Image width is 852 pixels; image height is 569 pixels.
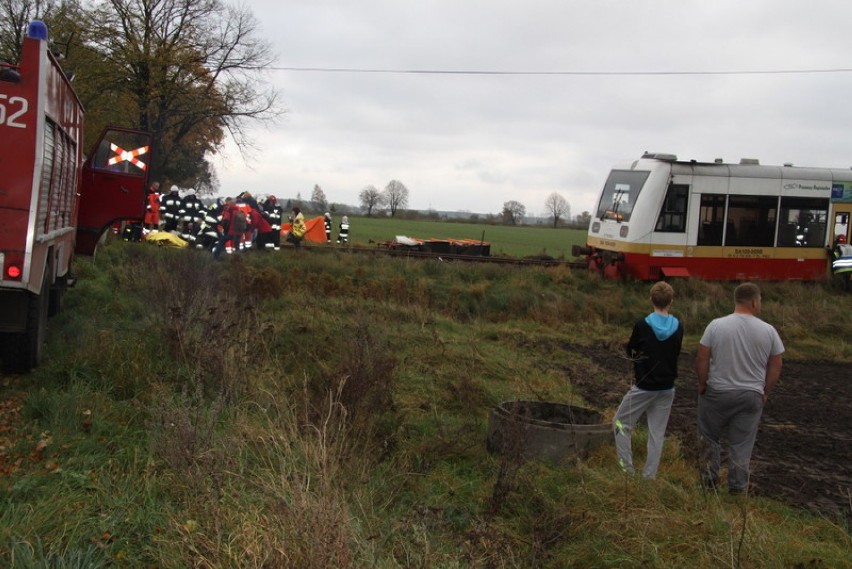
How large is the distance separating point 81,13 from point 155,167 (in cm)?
696

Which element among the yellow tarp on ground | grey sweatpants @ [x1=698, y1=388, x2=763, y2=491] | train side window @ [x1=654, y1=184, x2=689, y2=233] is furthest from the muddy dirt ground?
the yellow tarp on ground

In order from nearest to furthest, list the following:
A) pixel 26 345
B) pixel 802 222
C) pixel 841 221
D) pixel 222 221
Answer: pixel 26 345, pixel 222 221, pixel 802 222, pixel 841 221

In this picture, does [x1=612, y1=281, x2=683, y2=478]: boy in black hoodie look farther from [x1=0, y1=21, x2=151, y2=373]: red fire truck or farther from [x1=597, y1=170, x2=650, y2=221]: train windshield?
[x1=597, y1=170, x2=650, y2=221]: train windshield

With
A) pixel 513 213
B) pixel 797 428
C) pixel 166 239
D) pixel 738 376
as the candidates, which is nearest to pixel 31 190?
pixel 738 376

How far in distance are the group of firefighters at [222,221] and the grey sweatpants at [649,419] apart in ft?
41.8

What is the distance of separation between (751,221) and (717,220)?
966 mm

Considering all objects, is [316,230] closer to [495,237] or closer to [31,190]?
[495,237]

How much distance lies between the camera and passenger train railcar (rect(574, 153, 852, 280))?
56.0ft

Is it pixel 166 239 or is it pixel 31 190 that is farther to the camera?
pixel 166 239

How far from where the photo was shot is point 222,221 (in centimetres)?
1723

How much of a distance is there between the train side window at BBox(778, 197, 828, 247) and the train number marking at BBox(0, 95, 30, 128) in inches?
651

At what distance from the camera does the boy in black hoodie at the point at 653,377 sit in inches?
228

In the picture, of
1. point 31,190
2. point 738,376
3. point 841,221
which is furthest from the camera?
point 841,221

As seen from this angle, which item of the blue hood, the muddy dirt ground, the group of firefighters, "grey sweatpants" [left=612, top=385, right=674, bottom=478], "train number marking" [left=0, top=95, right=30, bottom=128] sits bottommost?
the muddy dirt ground
